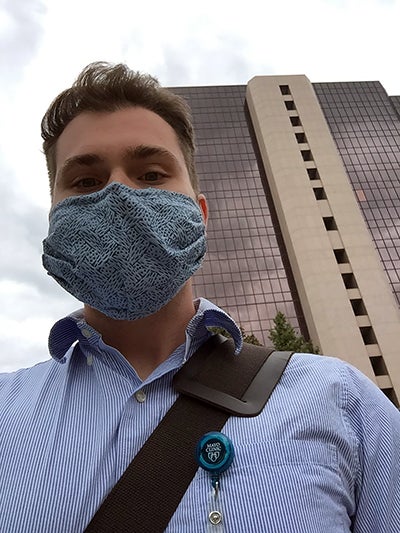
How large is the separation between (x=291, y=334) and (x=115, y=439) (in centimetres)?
1795

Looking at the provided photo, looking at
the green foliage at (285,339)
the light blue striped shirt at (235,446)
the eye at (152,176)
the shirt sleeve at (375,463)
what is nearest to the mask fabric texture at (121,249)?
the eye at (152,176)

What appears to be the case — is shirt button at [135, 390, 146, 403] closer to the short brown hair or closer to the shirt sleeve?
the shirt sleeve

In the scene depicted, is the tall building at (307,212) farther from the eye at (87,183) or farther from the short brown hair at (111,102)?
the eye at (87,183)

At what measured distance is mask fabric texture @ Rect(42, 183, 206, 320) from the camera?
154cm

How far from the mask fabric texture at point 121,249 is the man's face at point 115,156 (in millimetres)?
114

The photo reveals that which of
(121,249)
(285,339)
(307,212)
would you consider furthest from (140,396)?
(307,212)

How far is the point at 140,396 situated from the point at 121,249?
1.98 feet

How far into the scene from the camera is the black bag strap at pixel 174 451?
1072 mm

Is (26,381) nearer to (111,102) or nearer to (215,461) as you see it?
(215,461)

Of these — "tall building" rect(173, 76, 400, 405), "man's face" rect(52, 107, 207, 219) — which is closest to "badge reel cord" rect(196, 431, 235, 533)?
"man's face" rect(52, 107, 207, 219)

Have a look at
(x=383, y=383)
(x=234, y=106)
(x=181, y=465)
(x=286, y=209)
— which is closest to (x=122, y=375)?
(x=181, y=465)

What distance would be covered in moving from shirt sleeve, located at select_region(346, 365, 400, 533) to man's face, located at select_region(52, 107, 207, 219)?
4.14 feet

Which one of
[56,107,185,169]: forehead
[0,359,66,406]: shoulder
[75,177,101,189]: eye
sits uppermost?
[56,107,185,169]: forehead

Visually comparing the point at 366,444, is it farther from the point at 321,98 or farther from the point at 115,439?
the point at 321,98
